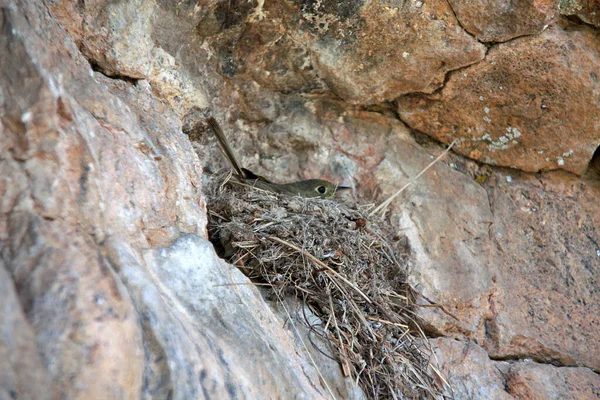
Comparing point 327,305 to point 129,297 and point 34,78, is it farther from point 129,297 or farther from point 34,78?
point 34,78

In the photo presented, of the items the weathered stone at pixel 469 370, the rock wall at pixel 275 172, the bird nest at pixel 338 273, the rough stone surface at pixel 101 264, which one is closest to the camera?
the rough stone surface at pixel 101 264

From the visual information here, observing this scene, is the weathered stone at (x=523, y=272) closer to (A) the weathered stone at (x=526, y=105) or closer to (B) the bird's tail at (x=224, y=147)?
(A) the weathered stone at (x=526, y=105)

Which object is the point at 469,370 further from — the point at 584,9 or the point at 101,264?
the point at 101,264

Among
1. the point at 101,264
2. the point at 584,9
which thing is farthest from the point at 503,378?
the point at 101,264

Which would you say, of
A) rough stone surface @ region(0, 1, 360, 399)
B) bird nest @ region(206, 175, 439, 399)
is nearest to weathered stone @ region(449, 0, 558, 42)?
bird nest @ region(206, 175, 439, 399)

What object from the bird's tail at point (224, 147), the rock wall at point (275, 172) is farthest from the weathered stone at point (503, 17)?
the bird's tail at point (224, 147)

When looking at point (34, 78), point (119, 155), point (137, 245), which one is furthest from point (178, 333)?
point (34, 78)
